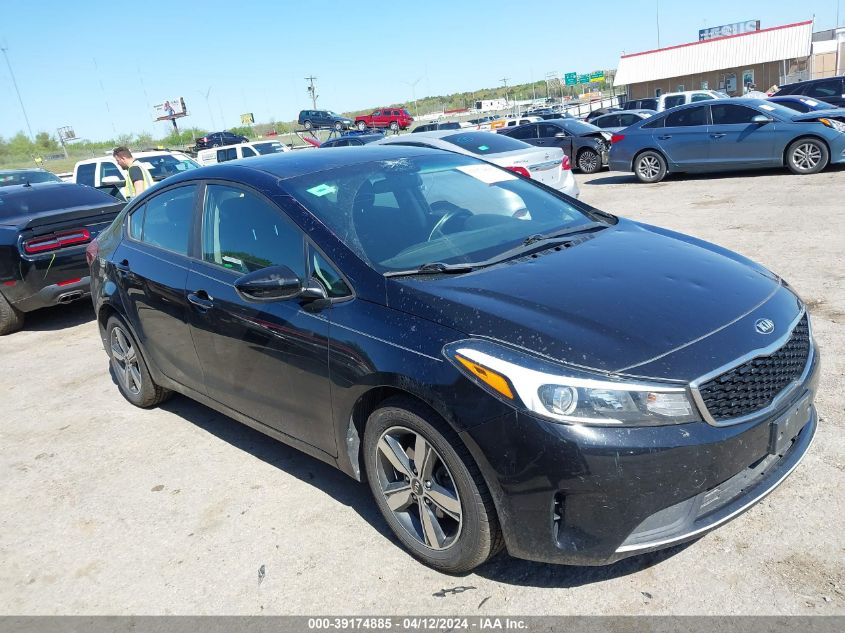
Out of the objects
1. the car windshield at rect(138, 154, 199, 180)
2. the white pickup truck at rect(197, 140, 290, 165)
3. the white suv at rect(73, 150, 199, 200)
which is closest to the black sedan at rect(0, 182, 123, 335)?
the white suv at rect(73, 150, 199, 200)

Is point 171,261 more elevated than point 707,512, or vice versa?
point 171,261

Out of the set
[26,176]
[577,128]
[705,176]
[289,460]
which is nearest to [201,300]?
[289,460]

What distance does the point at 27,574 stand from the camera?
327cm

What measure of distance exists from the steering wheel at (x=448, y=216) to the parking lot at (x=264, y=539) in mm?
1394

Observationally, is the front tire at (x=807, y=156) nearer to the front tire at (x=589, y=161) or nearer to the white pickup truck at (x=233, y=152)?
the front tire at (x=589, y=161)

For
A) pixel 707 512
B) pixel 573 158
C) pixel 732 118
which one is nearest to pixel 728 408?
pixel 707 512

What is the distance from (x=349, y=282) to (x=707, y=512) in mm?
1674

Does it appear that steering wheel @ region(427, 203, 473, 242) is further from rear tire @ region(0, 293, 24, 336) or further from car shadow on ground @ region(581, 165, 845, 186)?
car shadow on ground @ region(581, 165, 845, 186)

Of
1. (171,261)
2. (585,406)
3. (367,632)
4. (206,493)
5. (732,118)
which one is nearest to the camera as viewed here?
(585,406)

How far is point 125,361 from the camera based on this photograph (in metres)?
5.00

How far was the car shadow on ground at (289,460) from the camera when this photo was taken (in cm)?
348

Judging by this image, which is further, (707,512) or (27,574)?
(27,574)

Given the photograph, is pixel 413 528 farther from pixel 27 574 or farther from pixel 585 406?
pixel 27 574

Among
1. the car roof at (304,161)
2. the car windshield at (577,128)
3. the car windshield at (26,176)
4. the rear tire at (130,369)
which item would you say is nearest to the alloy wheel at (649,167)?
the car windshield at (577,128)
